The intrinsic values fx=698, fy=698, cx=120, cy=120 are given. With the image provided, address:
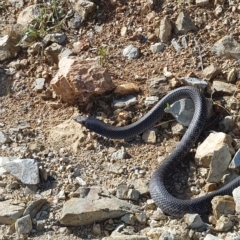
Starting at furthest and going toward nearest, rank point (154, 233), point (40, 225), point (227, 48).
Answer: point (227, 48), point (40, 225), point (154, 233)

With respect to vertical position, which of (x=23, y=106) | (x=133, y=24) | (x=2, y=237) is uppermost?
(x=133, y=24)

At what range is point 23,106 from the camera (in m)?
9.28

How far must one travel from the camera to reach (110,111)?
29.6ft

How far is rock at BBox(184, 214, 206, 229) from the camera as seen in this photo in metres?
7.16

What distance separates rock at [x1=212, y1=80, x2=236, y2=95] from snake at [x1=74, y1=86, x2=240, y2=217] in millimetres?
287

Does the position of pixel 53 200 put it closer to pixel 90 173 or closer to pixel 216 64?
pixel 90 173

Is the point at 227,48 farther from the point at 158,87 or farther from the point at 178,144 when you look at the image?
the point at 178,144

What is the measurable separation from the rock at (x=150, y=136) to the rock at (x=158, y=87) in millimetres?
548

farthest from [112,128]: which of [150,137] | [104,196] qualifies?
[104,196]

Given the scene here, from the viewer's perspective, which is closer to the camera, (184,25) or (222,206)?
(222,206)

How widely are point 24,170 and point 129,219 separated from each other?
1.40m

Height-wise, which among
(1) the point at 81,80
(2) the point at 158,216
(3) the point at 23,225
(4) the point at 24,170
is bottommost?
(2) the point at 158,216

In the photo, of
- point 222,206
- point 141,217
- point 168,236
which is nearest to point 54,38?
point 141,217

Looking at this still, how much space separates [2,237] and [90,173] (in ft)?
4.61
